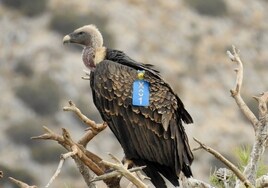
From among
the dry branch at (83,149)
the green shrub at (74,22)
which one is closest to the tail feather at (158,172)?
the dry branch at (83,149)

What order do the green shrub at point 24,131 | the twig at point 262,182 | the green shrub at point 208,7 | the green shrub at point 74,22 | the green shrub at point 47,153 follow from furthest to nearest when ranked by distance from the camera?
the green shrub at point 208,7 < the green shrub at point 74,22 < the green shrub at point 24,131 < the green shrub at point 47,153 < the twig at point 262,182

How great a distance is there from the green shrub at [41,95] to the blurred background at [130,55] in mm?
37

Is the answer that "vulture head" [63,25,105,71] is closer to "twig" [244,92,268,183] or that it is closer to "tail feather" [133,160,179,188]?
"tail feather" [133,160,179,188]

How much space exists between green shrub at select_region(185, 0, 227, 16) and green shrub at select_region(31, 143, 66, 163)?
11.5 metres

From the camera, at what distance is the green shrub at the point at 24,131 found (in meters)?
32.2

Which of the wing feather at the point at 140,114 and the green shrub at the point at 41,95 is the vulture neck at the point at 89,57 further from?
the green shrub at the point at 41,95

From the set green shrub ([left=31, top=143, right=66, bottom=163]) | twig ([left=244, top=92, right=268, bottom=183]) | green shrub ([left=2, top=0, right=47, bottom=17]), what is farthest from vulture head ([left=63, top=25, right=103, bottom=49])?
green shrub ([left=2, top=0, right=47, bottom=17])

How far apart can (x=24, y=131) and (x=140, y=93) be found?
2477cm

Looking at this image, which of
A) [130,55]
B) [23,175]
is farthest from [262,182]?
[130,55]

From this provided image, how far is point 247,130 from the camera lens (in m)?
32.6

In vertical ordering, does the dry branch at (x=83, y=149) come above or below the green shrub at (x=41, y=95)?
below

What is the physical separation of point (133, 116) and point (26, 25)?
29.6 m

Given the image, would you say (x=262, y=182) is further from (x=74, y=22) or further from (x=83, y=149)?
(x=74, y=22)

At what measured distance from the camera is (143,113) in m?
8.09
